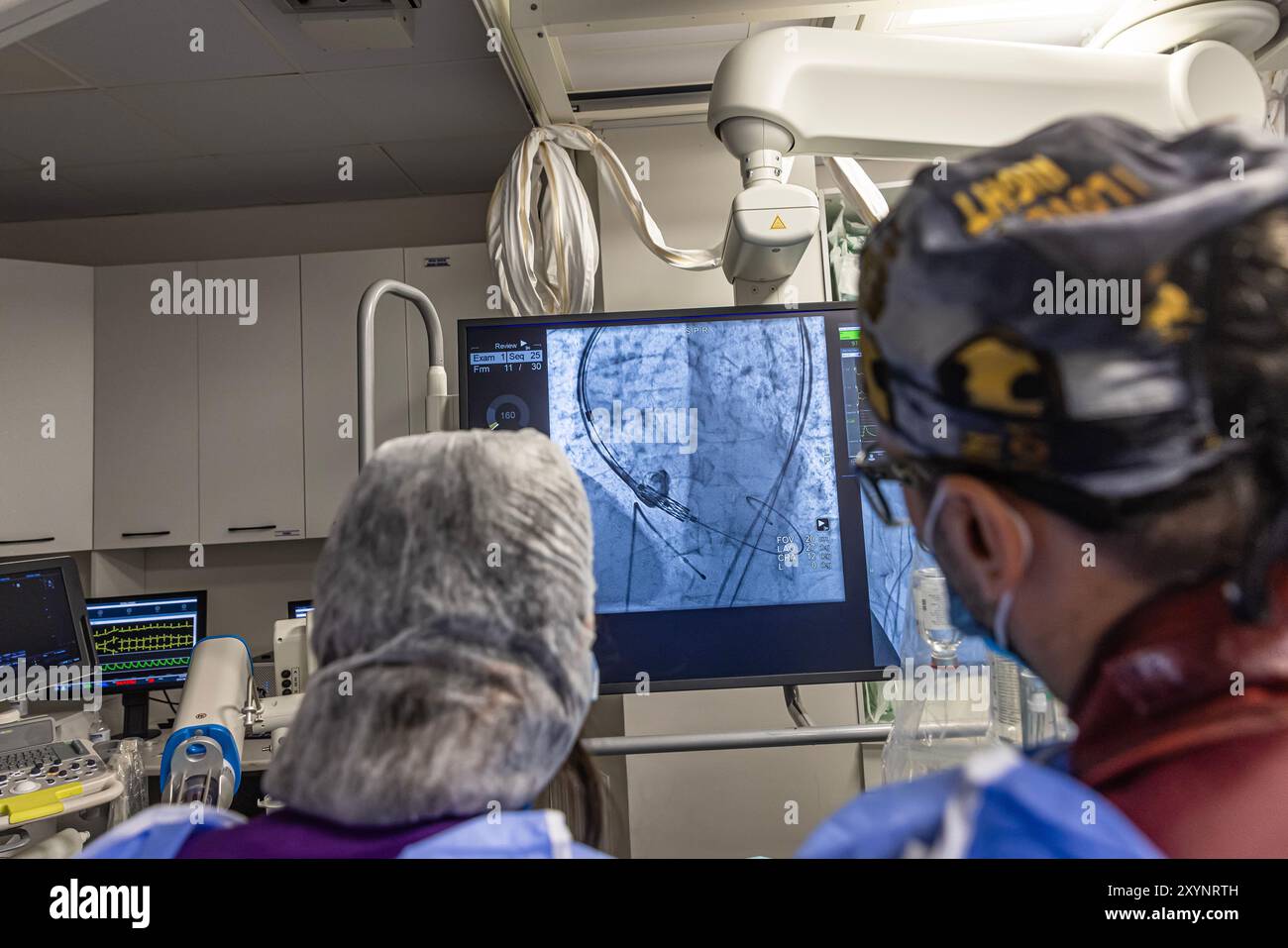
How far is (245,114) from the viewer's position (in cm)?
299

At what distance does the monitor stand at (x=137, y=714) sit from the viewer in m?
2.96

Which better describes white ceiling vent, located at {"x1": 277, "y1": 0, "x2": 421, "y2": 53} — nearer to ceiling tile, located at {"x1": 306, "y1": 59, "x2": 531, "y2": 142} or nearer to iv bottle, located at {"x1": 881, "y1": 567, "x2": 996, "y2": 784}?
ceiling tile, located at {"x1": 306, "y1": 59, "x2": 531, "y2": 142}

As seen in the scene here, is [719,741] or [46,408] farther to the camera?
[46,408]

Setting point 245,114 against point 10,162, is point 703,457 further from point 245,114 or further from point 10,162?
point 10,162

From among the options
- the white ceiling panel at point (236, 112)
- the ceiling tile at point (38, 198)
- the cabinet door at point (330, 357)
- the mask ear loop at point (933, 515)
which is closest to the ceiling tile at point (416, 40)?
the white ceiling panel at point (236, 112)

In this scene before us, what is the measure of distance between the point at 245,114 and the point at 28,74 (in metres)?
0.63

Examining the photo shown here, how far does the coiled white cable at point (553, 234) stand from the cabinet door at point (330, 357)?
1986mm

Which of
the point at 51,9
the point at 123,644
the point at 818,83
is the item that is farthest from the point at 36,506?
the point at 818,83

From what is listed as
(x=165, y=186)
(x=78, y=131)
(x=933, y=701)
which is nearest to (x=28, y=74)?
(x=78, y=131)

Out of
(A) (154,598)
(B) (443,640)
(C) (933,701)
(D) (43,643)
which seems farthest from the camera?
(A) (154,598)

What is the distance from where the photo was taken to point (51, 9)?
75cm

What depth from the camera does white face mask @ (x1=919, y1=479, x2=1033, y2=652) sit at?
1.45ft
